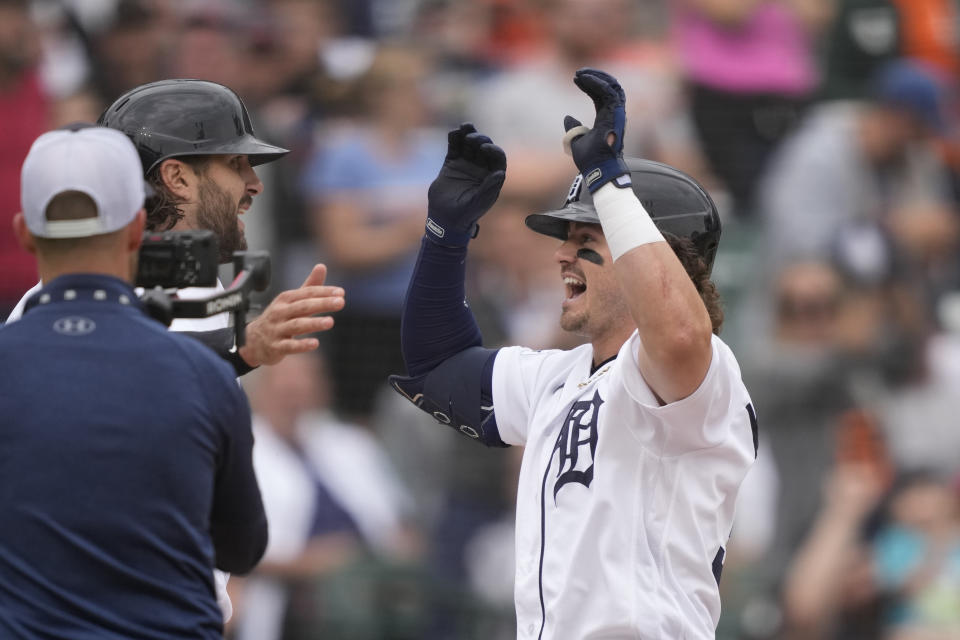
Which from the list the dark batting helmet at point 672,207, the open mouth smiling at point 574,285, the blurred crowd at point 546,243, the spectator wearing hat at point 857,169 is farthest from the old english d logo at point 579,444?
the spectator wearing hat at point 857,169

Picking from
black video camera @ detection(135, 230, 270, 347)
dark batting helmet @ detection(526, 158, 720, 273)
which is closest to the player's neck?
dark batting helmet @ detection(526, 158, 720, 273)

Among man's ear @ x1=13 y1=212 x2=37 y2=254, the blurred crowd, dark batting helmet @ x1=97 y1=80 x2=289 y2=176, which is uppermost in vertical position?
dark batting helmet @ x1=97 y1=80 x2=289 y2=176

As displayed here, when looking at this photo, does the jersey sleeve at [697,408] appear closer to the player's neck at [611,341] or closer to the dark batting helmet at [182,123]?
the player's neck at [611,341]

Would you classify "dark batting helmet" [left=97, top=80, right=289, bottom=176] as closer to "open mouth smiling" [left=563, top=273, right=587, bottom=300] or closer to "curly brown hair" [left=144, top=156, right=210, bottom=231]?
"curly brown hair" [left=144, top=156, right=210, bottom=231]

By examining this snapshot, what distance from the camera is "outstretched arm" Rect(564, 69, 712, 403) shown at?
10.2ft

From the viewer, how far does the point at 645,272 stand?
10.4ft

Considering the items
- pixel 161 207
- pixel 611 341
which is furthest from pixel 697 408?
pixel 161 207

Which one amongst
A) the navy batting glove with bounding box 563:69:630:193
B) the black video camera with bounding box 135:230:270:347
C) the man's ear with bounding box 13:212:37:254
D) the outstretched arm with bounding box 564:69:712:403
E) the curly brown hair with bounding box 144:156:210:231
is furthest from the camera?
the curly brown hair with bounding box 144:156:210:231

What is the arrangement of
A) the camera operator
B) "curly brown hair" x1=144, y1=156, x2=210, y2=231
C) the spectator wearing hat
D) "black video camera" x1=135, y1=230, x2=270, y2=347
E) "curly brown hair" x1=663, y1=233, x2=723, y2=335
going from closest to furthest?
the camera operator
"black video camera" x1=135, y1=230, x2=270, y2=347
"curly brown hair" x1=663, y1=233, x2=723, y2=335
"curly brown hair" x1=144, y1=156, x2=210, y2=231
the spectator wearing hat

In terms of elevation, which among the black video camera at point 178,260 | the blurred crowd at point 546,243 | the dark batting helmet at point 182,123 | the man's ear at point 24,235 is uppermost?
the dark batting helmet at point 182,123

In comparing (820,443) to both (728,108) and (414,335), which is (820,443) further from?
(414,335)

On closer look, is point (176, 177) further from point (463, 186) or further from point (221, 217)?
point (463, 186)

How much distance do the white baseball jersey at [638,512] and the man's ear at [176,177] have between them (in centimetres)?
122

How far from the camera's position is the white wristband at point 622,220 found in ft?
10.5
